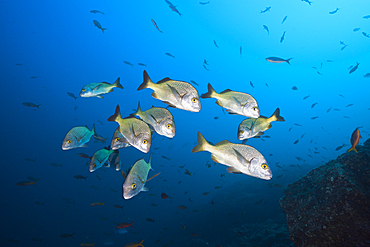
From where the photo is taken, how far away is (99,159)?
3.23 meters

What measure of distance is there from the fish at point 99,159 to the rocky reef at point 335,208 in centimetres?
452

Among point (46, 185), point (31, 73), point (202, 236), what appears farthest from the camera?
point (31, 73)

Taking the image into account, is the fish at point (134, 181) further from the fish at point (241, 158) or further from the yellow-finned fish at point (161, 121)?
the fish at point (241, 158)

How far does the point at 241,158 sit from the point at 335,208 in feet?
9.56

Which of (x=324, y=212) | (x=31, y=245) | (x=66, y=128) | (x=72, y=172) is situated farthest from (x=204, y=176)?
(x=66, y=128)

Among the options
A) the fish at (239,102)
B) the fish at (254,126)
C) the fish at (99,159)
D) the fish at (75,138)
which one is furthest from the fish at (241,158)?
the fish at (75,138)

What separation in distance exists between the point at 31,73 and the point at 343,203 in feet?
321

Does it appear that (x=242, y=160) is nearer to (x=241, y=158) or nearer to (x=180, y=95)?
(x=241, y=158)

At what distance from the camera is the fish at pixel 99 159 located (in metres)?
3.17

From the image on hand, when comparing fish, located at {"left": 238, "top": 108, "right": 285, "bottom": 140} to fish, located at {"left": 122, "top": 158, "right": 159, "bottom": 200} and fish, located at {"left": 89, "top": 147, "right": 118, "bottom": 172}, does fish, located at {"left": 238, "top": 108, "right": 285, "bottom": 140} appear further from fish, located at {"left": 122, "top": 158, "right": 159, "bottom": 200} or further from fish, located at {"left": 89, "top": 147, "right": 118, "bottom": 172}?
fish, located at {"left": 89, "top": 147, "right": 118, "bottom": 172}

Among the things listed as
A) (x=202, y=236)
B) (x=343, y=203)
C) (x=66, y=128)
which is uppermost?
(x=343, y=203)

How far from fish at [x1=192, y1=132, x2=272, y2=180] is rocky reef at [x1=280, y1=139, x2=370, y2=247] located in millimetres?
2508

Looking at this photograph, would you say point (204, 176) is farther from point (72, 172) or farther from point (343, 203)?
point (343, 203)

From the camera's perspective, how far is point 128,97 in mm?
93438
